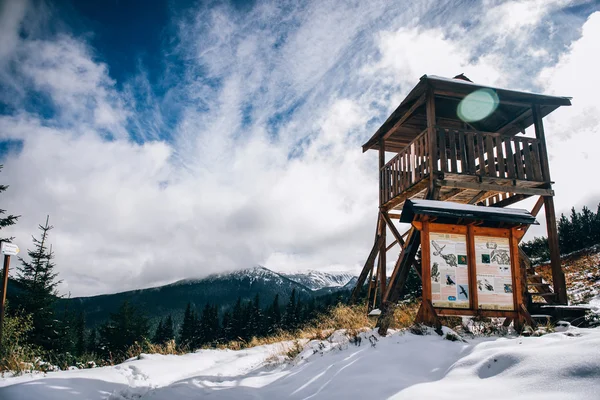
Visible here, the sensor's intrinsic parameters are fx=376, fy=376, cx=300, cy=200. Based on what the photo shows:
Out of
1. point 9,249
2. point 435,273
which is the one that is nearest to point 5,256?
point 9,249

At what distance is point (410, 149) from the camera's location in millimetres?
11062

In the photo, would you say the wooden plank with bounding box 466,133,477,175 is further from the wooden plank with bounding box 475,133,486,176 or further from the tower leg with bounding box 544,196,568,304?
the tower leg with bounding box 544,196,568,304

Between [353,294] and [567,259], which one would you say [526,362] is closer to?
[353,294]

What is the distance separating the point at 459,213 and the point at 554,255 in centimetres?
454

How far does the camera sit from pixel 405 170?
11.3 metres

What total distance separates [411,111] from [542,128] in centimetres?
359

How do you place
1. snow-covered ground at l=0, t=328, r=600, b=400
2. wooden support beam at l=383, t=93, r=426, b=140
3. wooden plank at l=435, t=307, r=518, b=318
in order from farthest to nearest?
wooden support beam at l=383, t=93, r=426, b=140, wooden plank at l=435, t=307, r=518, b=318, snow-covered ground at l=0, t=328, r=600, b=400

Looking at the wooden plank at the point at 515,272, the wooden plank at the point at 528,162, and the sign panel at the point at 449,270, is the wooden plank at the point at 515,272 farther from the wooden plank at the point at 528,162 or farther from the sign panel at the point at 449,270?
the wooden plank at the point at 528,162

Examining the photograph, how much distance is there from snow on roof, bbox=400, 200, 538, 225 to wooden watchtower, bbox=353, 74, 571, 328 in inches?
33.4

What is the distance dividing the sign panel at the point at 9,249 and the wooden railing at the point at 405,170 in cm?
927

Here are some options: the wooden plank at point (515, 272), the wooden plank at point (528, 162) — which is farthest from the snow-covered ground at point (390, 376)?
the wooden plank at point (528, 162)

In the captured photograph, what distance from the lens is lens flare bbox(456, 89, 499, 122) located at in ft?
33.7

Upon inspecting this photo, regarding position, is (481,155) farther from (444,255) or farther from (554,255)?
(444,255)

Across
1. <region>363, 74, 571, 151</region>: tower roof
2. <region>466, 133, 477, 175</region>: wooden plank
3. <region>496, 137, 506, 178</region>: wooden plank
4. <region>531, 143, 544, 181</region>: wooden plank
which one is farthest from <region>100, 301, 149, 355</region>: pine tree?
<region>531, 143, 544, 181</region>: wooden plank
